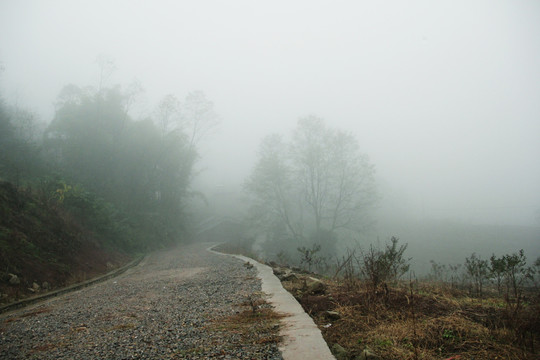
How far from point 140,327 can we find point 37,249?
20.6ft

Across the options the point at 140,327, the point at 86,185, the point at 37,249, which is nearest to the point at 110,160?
the point at 86,185

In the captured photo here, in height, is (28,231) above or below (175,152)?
below

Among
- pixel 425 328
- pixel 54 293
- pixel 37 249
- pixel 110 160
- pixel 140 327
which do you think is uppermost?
pixel 110 160

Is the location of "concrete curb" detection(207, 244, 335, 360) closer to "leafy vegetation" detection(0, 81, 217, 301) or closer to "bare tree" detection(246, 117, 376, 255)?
"leafy vegetation" detection(0, 81, 217, 301)

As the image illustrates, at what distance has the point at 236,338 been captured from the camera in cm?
274

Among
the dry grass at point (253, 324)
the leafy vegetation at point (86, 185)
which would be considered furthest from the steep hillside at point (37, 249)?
the dry grass at point (253, 324)

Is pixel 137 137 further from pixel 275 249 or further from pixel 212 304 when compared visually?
pixel 212 304

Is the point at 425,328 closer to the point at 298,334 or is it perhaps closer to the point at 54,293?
the point at 298,334

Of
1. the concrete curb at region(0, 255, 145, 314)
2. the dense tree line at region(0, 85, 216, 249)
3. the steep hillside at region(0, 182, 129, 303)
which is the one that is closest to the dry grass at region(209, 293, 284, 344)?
the concrete curb at region(0, 255, 145, 314)

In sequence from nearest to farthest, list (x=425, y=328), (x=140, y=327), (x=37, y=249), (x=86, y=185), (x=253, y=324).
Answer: (x=425, y=328)
(x=253, y=324)
(x=140, y=327)
(x=37, y=249)
(x=86, y=185)

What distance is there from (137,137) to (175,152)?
11.0 ft

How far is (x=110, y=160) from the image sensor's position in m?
20.1

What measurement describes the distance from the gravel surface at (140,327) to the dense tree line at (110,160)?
9475 millimetres

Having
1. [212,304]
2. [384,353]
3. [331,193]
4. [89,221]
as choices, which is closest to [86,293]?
[212,304]
